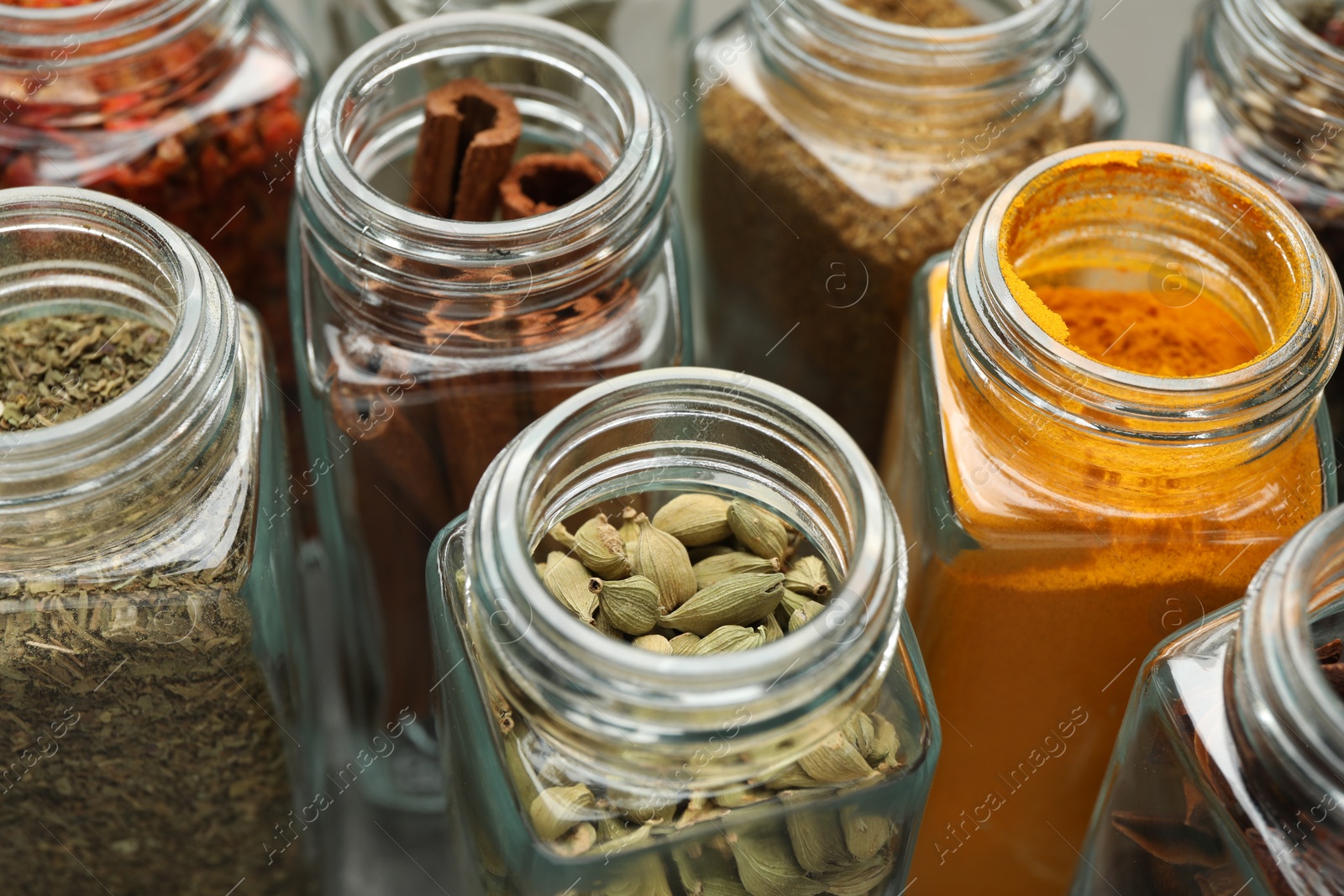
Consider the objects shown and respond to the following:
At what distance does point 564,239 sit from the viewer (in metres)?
0.69

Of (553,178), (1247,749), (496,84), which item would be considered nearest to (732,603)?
(1247,749)

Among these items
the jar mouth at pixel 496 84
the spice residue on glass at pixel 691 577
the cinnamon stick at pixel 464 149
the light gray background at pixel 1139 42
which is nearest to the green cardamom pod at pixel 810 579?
the spice residue on glass at pixel 691 577

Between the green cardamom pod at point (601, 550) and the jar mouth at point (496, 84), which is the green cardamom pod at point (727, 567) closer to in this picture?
the green cardamom pod at point (601, 550)

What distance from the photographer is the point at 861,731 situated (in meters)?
0.58

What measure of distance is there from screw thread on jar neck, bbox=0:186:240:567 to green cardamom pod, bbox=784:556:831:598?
30 centimetres

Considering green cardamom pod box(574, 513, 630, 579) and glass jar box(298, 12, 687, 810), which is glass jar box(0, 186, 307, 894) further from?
green cardamom pod box(574, 513, 630, 579)

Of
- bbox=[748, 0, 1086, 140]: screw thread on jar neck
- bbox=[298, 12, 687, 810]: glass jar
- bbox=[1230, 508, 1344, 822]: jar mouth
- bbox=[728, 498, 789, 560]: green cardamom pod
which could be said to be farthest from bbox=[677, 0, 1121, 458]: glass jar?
bbox=[1230, 508, 1344, 822]: jar mouth

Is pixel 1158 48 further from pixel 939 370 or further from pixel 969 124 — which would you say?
pixel 939 370

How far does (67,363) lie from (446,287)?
220 millimetres

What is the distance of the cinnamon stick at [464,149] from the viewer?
78 cm

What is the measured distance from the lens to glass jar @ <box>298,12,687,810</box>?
0.69m

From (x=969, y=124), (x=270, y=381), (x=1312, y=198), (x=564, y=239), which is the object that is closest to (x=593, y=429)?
(x=564, y=239)

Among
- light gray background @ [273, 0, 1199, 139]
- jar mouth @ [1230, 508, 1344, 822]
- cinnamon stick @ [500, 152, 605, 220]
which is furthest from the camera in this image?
light gray background @ [273, 0, 1199, 139]

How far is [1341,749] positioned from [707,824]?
249 mm
